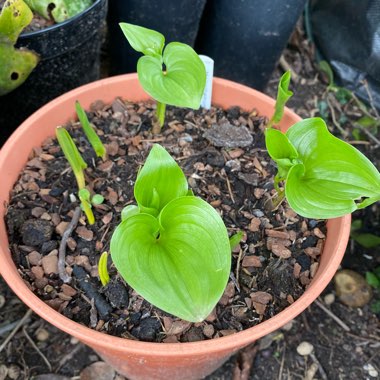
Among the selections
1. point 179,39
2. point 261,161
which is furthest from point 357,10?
point 261,161

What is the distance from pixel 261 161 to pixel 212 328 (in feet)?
1.27

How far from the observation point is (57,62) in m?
1.22

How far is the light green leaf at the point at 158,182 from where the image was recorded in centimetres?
79

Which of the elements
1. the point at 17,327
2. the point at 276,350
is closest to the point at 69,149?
the point at 17,327

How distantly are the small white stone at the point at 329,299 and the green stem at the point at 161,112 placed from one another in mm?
630

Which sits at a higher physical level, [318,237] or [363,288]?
[318,237]

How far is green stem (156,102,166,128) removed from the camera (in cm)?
104

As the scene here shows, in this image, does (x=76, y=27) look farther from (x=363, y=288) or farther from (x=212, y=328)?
(x=363, y=288)

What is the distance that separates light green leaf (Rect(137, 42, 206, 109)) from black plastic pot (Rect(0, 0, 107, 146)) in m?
0.31

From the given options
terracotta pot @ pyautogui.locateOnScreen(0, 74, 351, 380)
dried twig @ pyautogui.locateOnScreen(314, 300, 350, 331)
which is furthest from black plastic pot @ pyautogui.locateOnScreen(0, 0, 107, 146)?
dried twig @ pyautogui.locateOnScreen(314, 300, 350, 331)

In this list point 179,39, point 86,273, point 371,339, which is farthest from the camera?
point 179,39

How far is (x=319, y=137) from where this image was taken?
33.2 inches

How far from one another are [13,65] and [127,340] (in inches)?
25.1

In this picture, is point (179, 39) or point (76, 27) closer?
point (76, 27)
